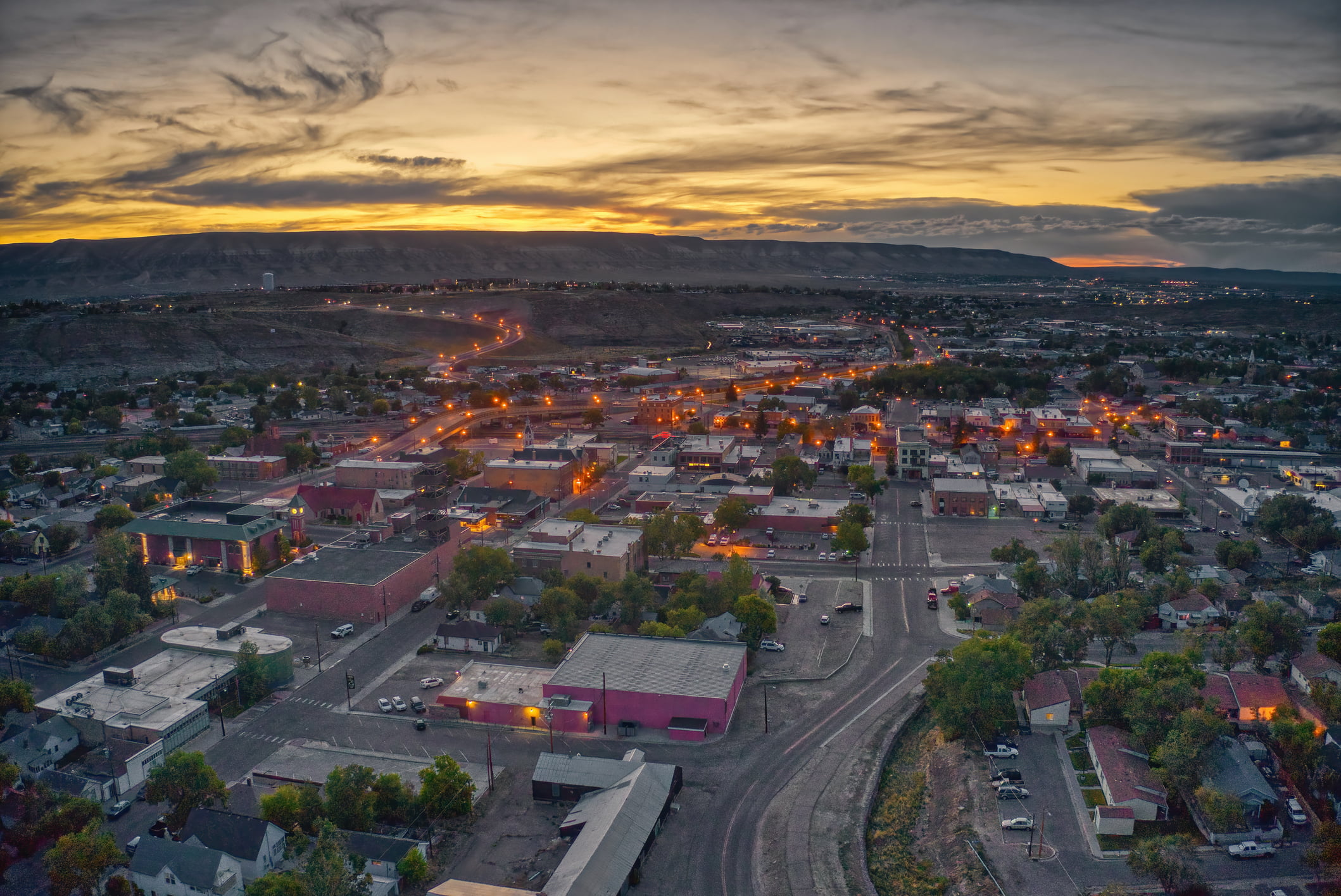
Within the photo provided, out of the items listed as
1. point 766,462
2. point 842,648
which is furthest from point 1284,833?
point 766,462

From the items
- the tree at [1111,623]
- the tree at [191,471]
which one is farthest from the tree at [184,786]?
the tree at [191,471]

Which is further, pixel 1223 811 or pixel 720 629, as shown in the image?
pixel 720 629

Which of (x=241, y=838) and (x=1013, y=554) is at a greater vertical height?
(x=241, y=838)

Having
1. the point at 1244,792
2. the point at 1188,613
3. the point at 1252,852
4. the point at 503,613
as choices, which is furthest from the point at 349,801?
the point at 1188,613

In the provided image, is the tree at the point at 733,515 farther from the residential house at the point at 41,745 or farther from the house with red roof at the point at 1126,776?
the residential house at the point at 41,745

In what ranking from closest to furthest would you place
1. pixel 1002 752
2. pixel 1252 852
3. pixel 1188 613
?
pixel 1252 852, pixel 1002 752, pixel 1188 613

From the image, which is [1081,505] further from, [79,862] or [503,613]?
[79,862]

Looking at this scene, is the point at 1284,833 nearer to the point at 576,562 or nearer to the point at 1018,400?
the point at 576,562
